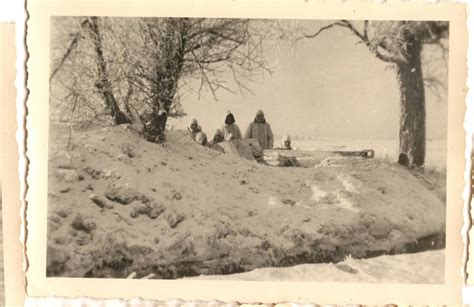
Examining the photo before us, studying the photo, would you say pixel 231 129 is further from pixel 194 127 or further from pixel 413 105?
pixel 413 105

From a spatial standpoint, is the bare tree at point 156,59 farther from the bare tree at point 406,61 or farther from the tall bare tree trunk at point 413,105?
the tall bare tree trunk at point 413,105

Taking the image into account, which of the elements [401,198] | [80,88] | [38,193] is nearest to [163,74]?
[80,88]

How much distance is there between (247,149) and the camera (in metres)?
0.90

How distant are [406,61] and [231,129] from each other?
32 cm

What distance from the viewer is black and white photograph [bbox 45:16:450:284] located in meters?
0.89

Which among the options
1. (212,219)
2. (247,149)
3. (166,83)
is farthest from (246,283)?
(166,83)

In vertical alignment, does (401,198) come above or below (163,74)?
below

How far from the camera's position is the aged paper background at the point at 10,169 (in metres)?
0.89

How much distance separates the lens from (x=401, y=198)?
2.93ft

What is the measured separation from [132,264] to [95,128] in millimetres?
238

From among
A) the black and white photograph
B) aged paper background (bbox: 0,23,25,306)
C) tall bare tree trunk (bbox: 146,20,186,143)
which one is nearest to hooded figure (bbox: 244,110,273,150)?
the black and white photograph

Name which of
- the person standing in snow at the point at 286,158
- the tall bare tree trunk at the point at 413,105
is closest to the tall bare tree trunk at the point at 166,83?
the person standing in snow at the point at 286,158

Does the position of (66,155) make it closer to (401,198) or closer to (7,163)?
(7,163)

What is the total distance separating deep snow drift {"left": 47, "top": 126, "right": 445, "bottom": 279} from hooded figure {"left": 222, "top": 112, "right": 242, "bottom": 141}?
8 cm
